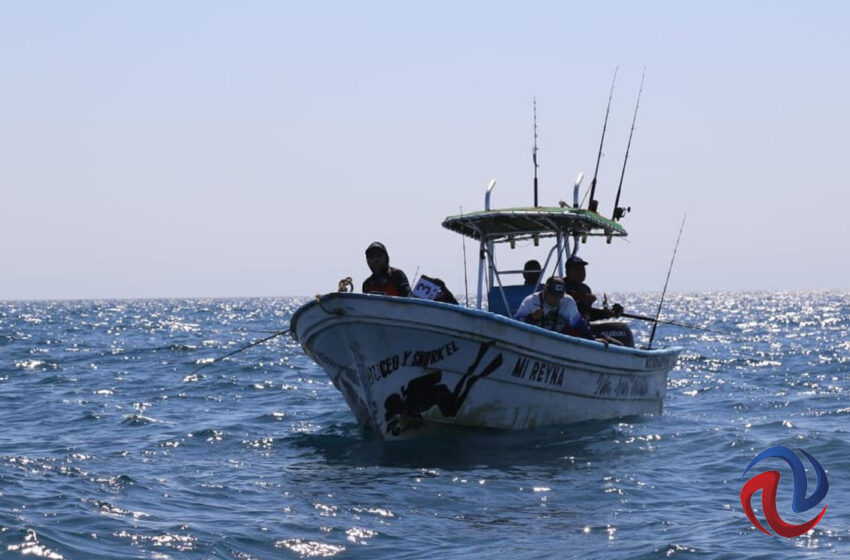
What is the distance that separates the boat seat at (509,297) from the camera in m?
14.4

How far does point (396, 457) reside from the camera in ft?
35.6

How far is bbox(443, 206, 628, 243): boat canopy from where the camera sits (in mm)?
13555

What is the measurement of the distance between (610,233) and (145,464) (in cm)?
731

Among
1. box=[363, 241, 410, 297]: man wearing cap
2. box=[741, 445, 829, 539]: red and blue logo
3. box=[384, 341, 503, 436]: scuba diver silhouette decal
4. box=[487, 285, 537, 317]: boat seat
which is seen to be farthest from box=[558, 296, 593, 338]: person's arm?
box=[741, 445, 829, 539]: red and blue logo

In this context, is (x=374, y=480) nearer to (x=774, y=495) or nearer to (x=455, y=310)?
(x=455, y=310)

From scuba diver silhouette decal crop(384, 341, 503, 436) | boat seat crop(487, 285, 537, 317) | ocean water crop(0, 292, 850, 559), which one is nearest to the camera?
ocean water crop(0, 292, 850, 559)

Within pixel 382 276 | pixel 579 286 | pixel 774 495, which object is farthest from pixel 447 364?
pixel 774 495

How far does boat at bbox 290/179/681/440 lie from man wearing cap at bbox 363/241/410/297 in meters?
0.33

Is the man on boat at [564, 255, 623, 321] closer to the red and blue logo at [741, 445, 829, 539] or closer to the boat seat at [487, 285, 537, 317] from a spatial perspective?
the boat seat at [487, 285, 537, 317]

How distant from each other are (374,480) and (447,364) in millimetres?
1911

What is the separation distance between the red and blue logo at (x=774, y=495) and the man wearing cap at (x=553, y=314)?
3.14 meters

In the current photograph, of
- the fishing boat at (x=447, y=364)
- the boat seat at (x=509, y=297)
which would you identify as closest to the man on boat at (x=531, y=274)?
the boat seat at (x=509, y=297)

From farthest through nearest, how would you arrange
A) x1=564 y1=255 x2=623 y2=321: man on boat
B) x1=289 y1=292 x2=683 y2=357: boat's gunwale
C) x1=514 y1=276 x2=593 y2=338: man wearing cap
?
1. x1=564 y1=255 x2=623 y2=321: man on boat
2. x1=514 y1=276 x2=593 y2=338: man wearing cap
3. x1=289 y1=292 x2=683 y2=357: boat's gunwale

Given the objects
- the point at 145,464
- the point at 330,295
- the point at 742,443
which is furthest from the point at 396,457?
the point at 742,443
